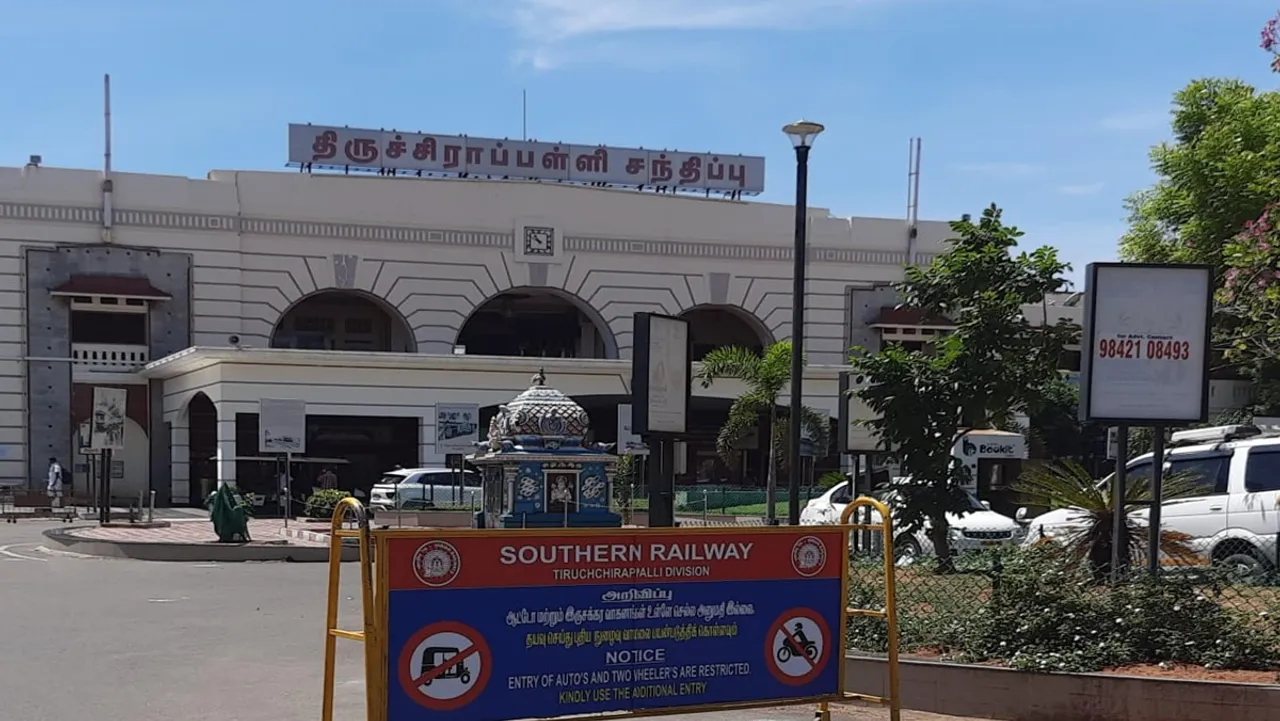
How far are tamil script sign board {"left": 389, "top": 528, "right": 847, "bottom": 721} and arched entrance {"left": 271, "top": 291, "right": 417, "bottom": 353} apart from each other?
38078 millimetres

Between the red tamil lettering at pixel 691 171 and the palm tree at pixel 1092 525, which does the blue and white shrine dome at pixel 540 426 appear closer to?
the palm tree at pixel 1092 525

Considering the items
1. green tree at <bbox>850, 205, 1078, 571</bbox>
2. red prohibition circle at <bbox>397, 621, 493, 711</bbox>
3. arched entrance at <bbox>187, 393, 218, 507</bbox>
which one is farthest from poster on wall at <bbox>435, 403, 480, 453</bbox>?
red prohibition circle at <bbox>397, 621, 493, 711</bbox>

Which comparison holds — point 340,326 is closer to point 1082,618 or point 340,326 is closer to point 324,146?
point 324,146

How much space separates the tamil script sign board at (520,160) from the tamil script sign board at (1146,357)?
3431 centimetres

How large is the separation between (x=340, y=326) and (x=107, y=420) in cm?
1840

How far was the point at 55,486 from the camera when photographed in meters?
37.4

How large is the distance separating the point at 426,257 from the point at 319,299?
16.6 feet

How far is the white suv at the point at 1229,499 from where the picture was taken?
1423 centimetres

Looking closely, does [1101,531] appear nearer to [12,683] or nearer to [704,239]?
[12,683]

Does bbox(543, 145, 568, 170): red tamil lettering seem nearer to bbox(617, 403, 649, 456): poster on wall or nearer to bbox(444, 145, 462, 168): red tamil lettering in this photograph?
bbox(444, 145, 462, 168): red tamil lettering

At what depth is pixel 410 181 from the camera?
42.5 meters

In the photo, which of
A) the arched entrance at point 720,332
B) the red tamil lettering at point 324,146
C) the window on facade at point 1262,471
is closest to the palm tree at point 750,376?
the window on facade at point 1262,471

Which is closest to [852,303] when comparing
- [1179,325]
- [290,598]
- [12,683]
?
[290,598]

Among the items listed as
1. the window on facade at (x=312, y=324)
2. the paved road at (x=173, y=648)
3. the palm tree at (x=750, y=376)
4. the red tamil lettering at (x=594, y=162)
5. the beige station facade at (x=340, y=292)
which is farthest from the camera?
the window on facade at (x=312, y=324)
